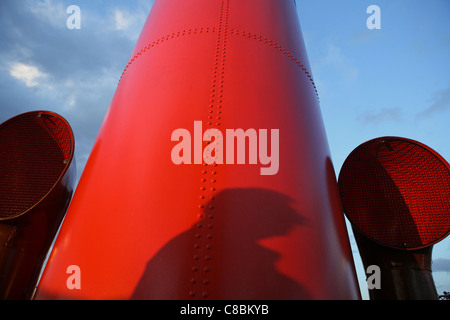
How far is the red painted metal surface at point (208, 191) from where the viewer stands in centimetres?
173

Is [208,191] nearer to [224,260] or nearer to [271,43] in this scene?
[224,260]

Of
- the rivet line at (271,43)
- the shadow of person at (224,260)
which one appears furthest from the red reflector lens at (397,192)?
the shadow of person at (224,260)

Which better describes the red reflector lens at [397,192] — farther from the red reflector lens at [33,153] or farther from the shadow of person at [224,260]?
the red reflector lens at [33,153]

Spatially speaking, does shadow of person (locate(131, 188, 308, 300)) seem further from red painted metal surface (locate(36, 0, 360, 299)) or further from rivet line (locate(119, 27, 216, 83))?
rivet line (locate(119, 27, 216, 83))

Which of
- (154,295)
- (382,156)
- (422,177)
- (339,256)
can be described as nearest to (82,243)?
(154,295)

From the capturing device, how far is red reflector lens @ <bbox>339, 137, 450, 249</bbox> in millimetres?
3076

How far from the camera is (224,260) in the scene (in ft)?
5.66


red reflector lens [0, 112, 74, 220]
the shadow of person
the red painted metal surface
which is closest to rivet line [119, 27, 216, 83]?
the red painted metal surface

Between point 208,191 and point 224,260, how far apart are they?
461 millimetres

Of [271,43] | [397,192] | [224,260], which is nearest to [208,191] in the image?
[224,260]

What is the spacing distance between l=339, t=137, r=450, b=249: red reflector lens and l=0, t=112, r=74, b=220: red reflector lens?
324cm
